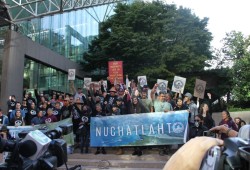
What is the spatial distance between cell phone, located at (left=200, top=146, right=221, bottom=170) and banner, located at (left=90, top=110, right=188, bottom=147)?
9400 mm

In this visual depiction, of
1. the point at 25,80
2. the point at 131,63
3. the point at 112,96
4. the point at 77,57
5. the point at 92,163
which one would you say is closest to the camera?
the point at 92,163

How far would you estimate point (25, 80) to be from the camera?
22.1 m

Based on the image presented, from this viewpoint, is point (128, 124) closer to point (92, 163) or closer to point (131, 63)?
point (92, 163)

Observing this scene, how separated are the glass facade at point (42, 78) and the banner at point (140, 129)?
10.9m

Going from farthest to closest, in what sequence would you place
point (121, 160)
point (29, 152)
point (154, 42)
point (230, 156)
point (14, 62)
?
point (154, 42)
point (14, 62)
point (121, 160)
point (29, 152)
point (230, 156)

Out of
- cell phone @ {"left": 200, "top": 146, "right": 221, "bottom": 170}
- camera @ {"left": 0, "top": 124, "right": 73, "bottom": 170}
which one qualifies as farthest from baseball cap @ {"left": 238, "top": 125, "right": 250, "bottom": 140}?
camera @ {"left": 0, "top": 124, "right": 73, "bottom": 170}

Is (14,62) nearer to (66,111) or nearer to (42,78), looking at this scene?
(42,78)

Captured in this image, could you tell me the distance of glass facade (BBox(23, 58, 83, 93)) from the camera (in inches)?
891

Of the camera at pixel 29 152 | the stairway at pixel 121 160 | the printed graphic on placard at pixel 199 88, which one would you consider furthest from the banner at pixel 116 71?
the camera at pixel 29 152

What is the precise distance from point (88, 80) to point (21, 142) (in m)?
15.2

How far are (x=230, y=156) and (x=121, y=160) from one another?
9.75 m

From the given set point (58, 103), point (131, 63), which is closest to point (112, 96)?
point (58, 103)

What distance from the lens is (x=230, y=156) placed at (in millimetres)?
1688

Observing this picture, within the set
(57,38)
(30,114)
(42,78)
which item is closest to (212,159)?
(30,114)
